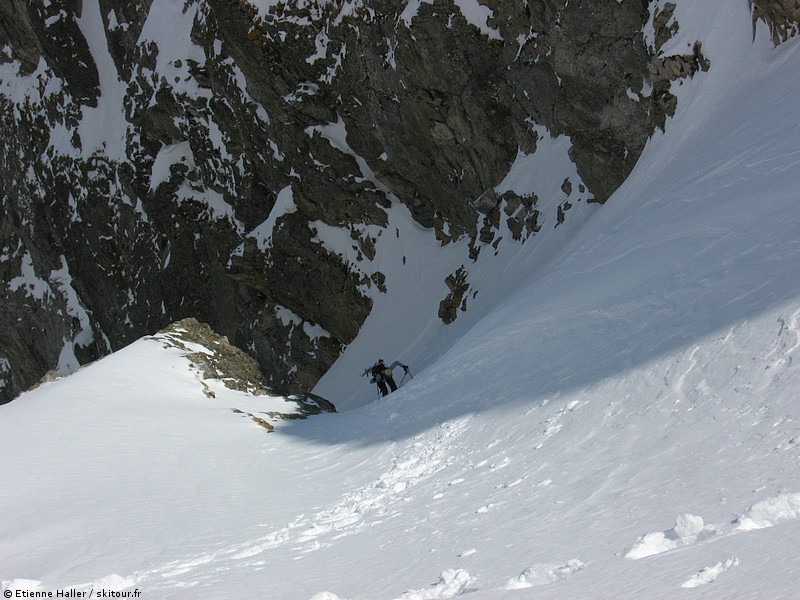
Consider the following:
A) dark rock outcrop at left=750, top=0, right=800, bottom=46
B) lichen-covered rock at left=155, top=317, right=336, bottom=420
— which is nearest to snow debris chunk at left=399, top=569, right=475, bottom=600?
lichen-covered rock at left=155, top=317, right=336, bottom=420

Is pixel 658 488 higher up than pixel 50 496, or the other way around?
pixel 50 496

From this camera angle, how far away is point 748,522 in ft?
12.8

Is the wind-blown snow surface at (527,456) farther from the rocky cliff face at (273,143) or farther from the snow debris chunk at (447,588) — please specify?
the rocky cliff face at (273,143)

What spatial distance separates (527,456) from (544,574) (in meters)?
2.94

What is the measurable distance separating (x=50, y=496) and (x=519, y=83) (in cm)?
1802

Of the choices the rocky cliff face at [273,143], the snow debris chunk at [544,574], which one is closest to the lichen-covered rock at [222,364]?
the rocky cliff face at [273,143]

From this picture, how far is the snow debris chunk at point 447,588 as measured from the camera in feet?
13.9

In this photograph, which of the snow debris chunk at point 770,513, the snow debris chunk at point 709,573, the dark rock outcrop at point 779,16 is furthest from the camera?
the dark rock outcrop at point 779,16

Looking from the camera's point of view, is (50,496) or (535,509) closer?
(535,509)

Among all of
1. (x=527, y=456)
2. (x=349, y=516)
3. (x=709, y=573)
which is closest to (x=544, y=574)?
(x=709, y=573)

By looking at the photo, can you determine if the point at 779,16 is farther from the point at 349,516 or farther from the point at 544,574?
the point at 544,574

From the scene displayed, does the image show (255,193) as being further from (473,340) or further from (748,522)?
(748,522)

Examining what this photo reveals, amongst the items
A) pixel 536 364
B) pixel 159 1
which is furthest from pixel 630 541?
pixel 159 1

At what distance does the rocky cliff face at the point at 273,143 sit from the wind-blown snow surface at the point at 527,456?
301 inches
